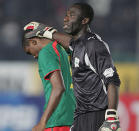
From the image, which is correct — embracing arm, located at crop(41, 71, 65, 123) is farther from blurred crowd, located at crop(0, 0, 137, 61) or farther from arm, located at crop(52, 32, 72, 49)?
blurred crowd, located at crop(0, 0, 137, 61)

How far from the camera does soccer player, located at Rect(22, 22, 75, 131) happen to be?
4543 mm

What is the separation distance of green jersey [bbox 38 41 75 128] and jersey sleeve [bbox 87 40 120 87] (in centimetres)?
40

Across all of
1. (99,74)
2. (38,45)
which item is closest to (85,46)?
(99,74)

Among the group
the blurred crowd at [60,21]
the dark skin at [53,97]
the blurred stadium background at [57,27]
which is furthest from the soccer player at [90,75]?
the blurred crowd at [60,21]

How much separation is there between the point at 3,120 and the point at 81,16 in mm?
5793

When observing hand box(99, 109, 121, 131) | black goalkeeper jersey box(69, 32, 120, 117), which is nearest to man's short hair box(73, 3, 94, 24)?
black goalkeeper jersey box(69, 32, 120, 117)

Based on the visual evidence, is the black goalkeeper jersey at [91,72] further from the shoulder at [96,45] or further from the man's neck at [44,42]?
the man's neck at [44,42]

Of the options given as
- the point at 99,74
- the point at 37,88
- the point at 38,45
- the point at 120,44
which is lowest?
the point at 99,74

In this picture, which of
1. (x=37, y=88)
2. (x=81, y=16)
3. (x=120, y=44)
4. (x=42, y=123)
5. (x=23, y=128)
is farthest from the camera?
(x=120, y=44)

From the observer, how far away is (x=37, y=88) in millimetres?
14414

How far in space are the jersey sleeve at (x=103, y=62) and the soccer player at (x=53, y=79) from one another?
372 mm

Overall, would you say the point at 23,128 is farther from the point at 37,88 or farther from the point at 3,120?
the point at 37,88

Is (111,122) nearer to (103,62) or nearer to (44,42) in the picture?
(103,62)

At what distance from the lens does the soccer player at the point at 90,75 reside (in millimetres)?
4375
